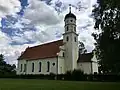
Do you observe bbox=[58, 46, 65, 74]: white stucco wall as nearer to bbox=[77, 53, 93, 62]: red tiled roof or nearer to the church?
the church

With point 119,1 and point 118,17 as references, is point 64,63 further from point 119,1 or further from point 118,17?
point 119,1

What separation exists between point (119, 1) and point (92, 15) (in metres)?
9.12

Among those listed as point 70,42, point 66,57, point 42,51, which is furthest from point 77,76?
point 42,51

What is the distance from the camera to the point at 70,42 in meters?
64.4

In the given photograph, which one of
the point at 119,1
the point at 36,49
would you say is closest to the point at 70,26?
the point at 36,49

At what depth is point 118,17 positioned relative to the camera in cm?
2075

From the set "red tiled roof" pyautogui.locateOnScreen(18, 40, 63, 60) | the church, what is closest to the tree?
the church

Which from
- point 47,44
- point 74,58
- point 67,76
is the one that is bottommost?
point 67,76

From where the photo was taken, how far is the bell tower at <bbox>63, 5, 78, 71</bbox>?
63.7m

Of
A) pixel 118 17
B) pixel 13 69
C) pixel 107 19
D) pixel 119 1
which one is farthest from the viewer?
pixel 13 69

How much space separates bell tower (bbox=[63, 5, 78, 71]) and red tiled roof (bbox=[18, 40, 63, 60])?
2.73 metres

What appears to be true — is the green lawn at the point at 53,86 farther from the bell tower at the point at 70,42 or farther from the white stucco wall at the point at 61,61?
the bell tower at the point at 70,42

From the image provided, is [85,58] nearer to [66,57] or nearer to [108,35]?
[66,57]

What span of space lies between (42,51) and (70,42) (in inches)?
450
